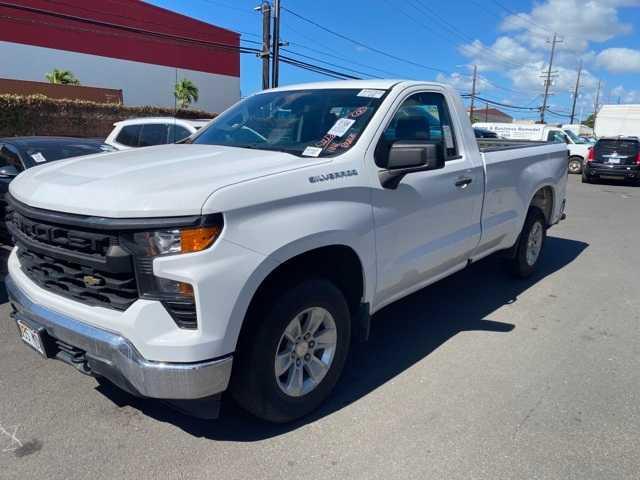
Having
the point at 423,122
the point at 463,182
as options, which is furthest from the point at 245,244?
the point at 463,182

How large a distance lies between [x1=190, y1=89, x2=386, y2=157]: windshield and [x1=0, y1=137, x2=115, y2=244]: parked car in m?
2.79

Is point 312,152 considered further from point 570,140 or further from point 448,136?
point 570,140

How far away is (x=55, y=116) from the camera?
2023 cm

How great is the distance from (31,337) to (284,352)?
1.38 m

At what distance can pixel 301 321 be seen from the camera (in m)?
2.96

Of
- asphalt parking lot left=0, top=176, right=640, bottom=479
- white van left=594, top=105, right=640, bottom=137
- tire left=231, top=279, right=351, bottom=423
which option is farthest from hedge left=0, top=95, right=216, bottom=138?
white van left=594, top=105, right=640, bottom=137

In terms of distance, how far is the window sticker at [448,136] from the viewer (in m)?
4.14

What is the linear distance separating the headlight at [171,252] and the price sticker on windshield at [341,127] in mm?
1250

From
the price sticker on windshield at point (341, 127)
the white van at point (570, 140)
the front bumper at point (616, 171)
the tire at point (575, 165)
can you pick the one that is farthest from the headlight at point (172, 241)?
the tire at point (575, 165)

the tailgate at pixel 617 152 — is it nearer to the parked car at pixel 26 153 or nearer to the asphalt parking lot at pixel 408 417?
the asphalt parking lot at pixel 408 417

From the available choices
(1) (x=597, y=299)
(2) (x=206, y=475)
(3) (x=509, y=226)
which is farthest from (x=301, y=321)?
(1) (x=597, y=299)

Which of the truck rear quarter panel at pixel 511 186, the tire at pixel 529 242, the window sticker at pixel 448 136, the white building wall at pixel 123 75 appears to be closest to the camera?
the window sticker at pixel 448 136

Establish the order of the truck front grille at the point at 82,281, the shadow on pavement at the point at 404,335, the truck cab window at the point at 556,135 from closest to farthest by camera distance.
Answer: the truck front grille at the point at 82,281 < the shadow on pavement at the point at 404,335 < the truck cab window at the point at 556,135

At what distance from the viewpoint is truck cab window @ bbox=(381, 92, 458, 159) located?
3592 mm
